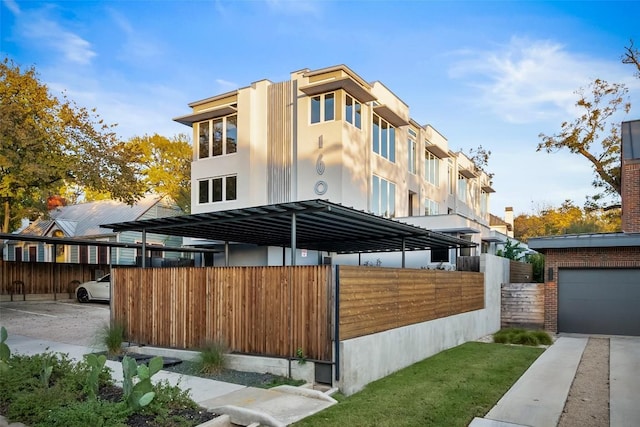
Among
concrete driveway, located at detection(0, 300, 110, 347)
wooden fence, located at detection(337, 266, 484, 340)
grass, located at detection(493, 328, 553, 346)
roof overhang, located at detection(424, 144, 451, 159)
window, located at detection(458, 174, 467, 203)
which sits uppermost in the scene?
roof overhang, located at detection(424, 144, 451, 159)

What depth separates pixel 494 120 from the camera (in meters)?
22.4

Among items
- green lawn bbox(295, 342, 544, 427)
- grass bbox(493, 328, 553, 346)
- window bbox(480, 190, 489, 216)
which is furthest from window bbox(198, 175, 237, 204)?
window bbox(480, 190, 489, 216)

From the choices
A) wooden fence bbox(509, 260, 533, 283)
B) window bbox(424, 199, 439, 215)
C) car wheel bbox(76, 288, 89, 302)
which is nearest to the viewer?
wooden fence bbox(509, 260, 533, 283)

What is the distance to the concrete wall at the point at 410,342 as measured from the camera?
8.01 m

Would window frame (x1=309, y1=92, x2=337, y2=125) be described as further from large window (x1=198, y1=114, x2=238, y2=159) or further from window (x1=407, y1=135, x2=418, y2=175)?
window (x1=407, y1=135, x2=418, y2=175)

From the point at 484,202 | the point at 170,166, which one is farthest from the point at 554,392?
the point at 484,202

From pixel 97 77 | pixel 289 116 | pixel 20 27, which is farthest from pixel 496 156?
pixel 20 27

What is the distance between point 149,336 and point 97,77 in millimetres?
11906

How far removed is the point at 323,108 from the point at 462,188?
21.5 metres

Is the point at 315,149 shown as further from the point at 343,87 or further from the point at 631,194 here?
the point at 631,194

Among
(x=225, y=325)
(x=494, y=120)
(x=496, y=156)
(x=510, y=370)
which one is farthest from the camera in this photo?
(x=496, y=156)

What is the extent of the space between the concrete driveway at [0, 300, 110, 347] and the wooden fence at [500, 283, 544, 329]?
44.9 ft

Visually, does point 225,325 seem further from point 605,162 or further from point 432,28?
point 605,162

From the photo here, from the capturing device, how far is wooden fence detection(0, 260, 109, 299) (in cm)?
2170
